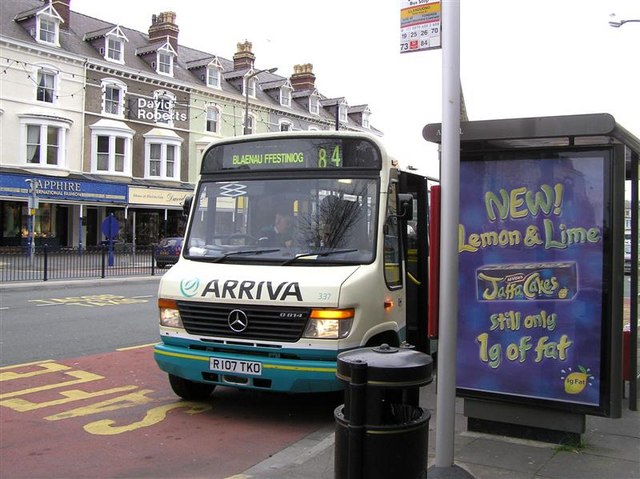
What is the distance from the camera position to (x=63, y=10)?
3478 cm

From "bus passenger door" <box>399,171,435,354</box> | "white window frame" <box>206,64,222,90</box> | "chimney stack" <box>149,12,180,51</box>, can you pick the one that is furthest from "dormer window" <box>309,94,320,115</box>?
"bus passenger door" <box>399,171,435,354</box>

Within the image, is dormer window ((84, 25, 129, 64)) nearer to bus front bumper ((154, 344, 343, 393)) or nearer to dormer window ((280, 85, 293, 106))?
dormer window ((280, 85, 293, 106))

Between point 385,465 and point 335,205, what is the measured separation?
319 centimetres

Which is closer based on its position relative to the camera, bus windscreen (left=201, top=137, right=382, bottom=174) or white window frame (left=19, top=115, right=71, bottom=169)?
bus windscreen (left=201, top=137, right=382, bottom=174)

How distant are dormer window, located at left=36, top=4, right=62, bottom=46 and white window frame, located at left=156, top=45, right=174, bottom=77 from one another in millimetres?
6646

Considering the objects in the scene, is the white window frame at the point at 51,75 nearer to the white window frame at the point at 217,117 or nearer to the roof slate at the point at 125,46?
the roof slate at the point at 125,46

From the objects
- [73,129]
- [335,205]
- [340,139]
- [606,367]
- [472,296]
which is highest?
[73,129]

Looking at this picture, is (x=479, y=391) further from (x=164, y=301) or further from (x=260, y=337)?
(x=164, y=301)

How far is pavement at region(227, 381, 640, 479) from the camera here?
4.16 metres

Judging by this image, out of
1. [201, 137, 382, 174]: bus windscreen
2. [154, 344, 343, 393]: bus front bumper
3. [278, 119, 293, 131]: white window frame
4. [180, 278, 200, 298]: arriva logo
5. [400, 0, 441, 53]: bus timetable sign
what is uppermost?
[278, 119, 293, 131]: white window frame

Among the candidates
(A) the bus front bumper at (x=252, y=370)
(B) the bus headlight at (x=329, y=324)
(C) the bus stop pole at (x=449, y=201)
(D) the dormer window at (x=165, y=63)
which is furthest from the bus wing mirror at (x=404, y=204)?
(D) the dormer window at (x=165, y=63)

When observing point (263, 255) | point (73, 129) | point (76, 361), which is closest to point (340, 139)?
point (263, 255)

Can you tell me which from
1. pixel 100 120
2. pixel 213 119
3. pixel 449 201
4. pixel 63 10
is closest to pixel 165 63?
pixel 213 119

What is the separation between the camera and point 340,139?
6.22 meters
